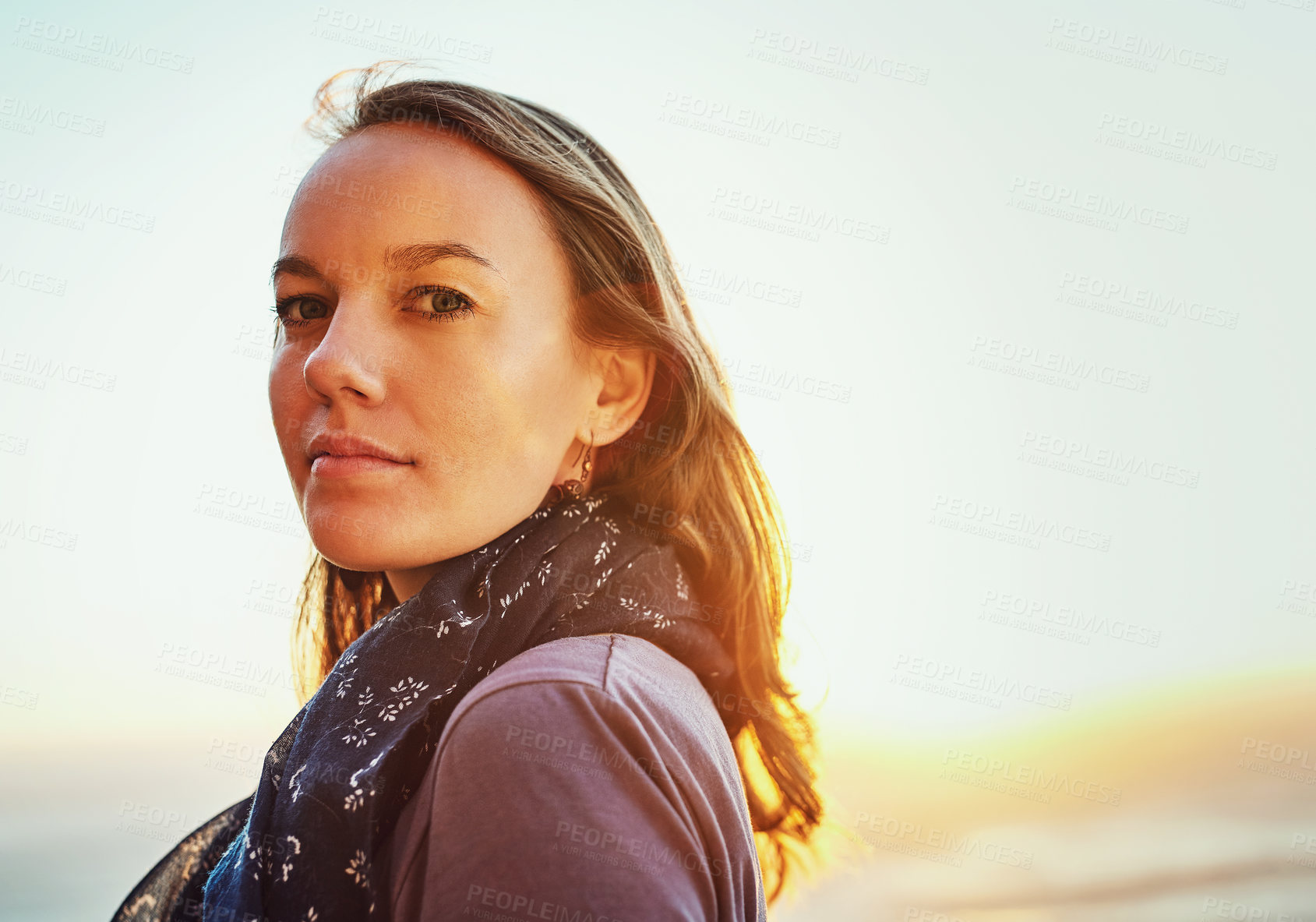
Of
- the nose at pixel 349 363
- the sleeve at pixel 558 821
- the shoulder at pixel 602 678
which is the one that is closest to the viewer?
the sleeve at pixel 558 821

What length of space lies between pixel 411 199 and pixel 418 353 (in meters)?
0.23

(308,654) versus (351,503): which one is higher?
(351,503)

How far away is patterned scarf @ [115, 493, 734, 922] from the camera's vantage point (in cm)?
104

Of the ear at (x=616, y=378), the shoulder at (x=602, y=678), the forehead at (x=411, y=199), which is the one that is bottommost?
the shoulder at (x=602, y=678)

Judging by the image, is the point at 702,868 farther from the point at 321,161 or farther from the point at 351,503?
the point at 321,161

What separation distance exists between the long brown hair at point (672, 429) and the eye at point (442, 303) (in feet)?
0.66

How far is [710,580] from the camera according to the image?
1612 mm

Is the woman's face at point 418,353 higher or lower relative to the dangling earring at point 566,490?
higher

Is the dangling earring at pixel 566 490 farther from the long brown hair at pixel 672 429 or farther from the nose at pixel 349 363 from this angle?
the nose at pixel 349 363

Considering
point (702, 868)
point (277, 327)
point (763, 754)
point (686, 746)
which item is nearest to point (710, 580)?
point (763, 754)

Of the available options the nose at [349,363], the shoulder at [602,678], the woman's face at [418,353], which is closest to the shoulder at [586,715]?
the shoulder at [602,678]

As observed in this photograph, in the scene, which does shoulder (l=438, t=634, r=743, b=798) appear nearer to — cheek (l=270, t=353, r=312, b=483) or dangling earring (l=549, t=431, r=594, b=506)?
dangling earring (l=549, t=431, r=594, b=506)

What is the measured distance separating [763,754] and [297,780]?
2.67 ft

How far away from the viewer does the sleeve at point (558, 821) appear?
0.83 m
